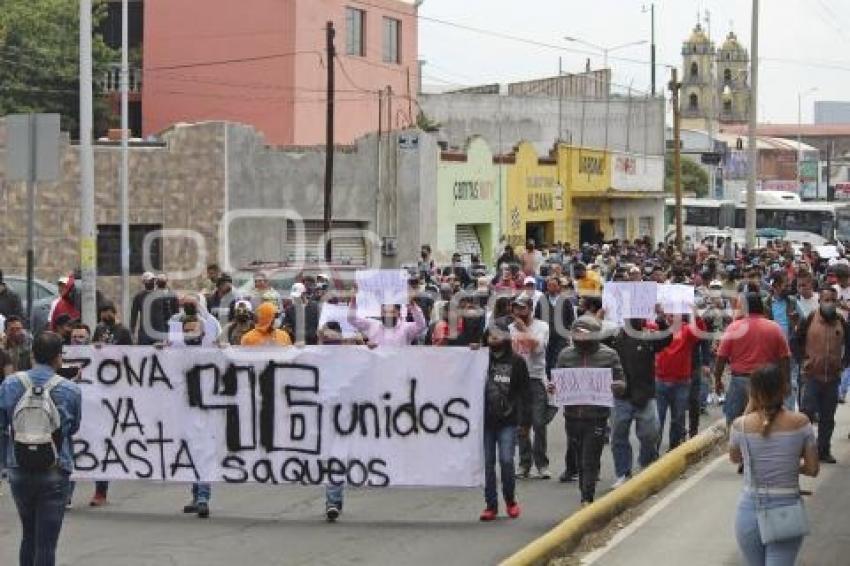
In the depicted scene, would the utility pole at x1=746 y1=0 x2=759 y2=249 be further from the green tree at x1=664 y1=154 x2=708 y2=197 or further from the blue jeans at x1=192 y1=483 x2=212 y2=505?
the green tree at x1=664 y1=154 x2=708 y2=197

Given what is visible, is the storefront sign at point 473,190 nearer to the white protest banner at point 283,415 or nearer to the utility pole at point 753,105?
the utility pole at point 753,105

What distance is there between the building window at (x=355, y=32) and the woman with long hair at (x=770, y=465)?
48027mm

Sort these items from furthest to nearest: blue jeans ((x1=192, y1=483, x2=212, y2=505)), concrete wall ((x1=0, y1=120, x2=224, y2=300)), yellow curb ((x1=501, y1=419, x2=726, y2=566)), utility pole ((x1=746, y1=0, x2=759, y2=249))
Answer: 1. utility pole ((x1=746, y1=0, x2=759, y2=249))
2. concrete wall ((x1=0, y1=120, x2=224, y2=300))
3. blue jeans ((x1=192, y1=483, x2=212, y2=505))
4. yellow curb ((x1=501, y1=419, x2=726, y2=566))

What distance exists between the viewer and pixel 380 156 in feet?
147

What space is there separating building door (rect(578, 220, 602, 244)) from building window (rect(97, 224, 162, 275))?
2314 cm

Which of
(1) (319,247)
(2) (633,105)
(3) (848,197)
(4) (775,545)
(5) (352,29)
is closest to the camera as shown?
(4) (775,545)

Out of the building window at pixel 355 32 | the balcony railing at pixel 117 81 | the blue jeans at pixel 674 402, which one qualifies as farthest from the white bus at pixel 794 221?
the blue jeans at pixel 674 402

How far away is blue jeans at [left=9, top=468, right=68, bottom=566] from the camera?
952 centimetres

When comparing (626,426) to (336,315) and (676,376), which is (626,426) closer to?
(676,376)

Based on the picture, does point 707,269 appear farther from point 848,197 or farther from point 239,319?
point 848,197

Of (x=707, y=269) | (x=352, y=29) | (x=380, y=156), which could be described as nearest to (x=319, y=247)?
(x=380, y=156)

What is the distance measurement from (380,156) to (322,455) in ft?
105

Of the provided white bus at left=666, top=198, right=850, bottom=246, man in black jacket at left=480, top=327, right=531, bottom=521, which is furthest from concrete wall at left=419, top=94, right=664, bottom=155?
man in black jacket at left=480, top=327, right=531, bottom=521

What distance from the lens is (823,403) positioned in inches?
615
